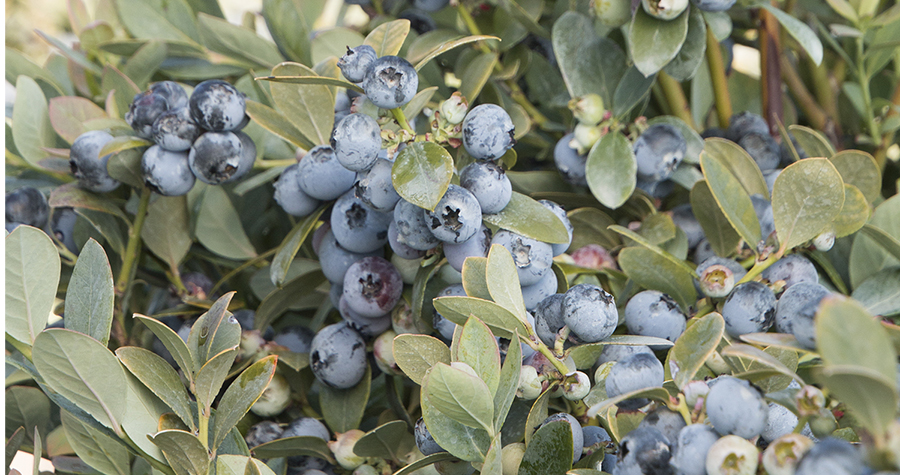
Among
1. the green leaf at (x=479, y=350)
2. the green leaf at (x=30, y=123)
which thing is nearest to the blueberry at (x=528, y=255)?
the green leaf at (x=479, y=350)

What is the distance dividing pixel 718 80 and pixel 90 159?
717 millimetres

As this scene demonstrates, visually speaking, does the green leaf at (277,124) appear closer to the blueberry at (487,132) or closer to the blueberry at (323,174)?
the blueberry at (323,174)

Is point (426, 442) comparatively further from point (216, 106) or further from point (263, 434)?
point (216, 106)

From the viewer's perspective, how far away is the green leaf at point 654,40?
0.66 metres

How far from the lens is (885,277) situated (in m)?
0.63

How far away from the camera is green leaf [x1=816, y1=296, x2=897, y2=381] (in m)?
0.28

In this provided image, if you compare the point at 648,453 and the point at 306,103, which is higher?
the point at 306,103

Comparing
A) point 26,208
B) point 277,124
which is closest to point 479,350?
point 277,124

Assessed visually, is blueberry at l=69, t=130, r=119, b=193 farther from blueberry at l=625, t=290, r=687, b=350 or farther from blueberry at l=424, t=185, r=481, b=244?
blueberry at l=625, t=290, r=687, b=350

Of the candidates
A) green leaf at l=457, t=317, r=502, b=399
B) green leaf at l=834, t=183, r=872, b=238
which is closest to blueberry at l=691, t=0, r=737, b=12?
green leaf at l=834, t=183, r=872, b=238

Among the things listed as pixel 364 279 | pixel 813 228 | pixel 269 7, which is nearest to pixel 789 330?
pixel 813 228

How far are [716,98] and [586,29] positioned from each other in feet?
0.75

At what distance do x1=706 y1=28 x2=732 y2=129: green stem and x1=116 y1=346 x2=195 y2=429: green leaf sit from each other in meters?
0.69

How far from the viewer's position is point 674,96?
0.86m
